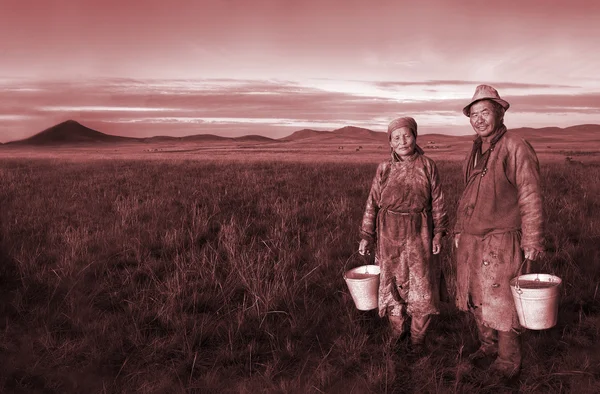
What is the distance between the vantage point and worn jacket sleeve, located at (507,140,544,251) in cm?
307

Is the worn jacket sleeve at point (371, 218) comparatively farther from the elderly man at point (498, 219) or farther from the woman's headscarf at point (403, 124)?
the elderly man at point (498, 219)

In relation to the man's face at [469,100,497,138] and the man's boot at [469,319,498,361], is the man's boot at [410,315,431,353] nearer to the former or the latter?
the man's boot at [469,319,498,361]

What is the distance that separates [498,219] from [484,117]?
0.72 m

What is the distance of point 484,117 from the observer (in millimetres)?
3293

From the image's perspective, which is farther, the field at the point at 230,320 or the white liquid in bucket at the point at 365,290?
the white liquid in bucket at the point at 365,290

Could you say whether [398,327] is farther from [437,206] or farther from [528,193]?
[528,193]

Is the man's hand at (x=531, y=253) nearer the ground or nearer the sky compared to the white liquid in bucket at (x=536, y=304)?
nearer the sky

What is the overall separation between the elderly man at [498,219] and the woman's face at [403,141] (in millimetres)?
439

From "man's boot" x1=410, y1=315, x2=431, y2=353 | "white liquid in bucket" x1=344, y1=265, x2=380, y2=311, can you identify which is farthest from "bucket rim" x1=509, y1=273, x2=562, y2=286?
"white liquid in bucket" x1=344, y1=265, x2=380, y2=311

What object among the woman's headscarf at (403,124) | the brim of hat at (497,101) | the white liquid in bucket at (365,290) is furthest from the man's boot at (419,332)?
the brim of hat at (497,101)

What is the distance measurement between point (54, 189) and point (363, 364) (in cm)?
1127

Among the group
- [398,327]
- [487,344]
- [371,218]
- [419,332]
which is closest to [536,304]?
[487,344]

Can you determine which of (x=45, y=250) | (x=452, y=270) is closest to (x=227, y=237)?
(x=45, y=250)

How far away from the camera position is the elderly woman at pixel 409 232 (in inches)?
141
